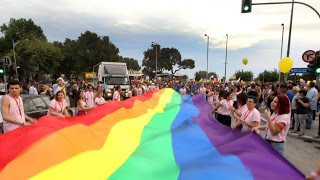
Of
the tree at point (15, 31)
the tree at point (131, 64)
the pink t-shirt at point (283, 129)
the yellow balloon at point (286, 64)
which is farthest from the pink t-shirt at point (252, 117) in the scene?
the tree at point (131, 64)

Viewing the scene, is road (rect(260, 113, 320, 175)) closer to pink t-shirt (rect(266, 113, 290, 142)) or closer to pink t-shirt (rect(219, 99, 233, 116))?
pink t-shirt (rect(266, 113, 290, 142))

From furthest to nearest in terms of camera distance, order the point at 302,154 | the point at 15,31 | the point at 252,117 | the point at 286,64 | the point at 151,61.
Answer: the point at 151,61 → the point at 15,31 → the point at 286,64 → the point at 302,154 → the point at 252,117

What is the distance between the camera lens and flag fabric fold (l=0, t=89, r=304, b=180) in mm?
2705

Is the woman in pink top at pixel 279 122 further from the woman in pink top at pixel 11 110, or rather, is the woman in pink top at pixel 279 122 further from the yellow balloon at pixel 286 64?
the yellow balloon at pixel 286 64

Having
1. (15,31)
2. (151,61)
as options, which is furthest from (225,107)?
(151,61)

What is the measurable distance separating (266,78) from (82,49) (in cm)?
6554

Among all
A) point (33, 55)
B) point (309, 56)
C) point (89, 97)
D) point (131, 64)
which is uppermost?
point (131, 64)

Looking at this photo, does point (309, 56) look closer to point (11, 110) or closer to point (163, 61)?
point (11, 110)

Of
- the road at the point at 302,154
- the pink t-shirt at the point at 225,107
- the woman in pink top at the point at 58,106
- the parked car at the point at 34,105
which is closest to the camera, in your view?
the road at the point at 302,154

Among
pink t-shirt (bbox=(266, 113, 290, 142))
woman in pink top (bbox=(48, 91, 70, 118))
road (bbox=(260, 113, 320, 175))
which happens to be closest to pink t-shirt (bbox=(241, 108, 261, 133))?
pink t-shirt (bbox=(266, 113, 290, 142))

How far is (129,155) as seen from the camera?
342 cm

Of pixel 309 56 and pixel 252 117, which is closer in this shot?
pixel 252 117

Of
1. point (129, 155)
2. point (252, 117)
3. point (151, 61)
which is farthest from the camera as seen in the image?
point (151, 61)

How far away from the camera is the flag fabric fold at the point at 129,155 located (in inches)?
106
